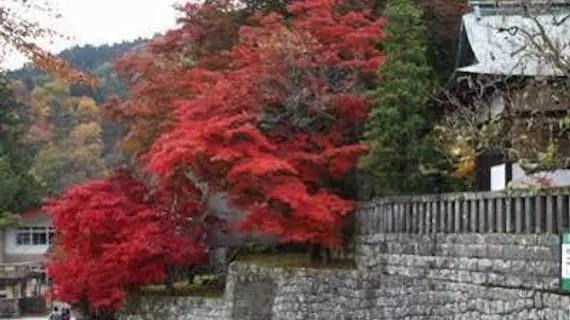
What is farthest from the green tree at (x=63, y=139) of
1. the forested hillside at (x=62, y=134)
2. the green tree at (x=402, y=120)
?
the green tree at (x=402, y=120)

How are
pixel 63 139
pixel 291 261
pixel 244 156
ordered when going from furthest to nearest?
pixel 63 139 < pixel 291 261 < pixel 244 156

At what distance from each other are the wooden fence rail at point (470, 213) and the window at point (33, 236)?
32.2m

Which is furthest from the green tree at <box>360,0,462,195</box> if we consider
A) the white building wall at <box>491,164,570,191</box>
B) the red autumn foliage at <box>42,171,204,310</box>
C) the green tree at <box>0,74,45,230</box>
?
the green tree at <box>0,74,45,230</box>

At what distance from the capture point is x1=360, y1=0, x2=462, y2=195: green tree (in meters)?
16.6

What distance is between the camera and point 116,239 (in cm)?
1941

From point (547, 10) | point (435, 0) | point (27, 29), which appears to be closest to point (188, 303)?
point (435, 0)

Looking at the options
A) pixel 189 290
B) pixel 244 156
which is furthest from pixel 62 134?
pixel 244 156

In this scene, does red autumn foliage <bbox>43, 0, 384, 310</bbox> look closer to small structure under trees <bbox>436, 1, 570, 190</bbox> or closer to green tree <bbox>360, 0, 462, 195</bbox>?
green tree <bbox>360, 0, 462, 195</bbox>

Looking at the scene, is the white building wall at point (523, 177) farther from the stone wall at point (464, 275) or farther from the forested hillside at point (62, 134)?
the forested hillside at point (62, 134)

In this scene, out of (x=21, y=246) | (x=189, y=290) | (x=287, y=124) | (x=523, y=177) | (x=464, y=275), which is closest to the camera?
(x=464, y=275)

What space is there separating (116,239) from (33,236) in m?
29.5

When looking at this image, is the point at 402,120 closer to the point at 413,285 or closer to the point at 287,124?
the point at 287,124

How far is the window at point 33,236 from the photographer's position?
1848 inches

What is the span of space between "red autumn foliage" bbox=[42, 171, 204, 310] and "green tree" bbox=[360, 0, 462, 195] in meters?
4.71
